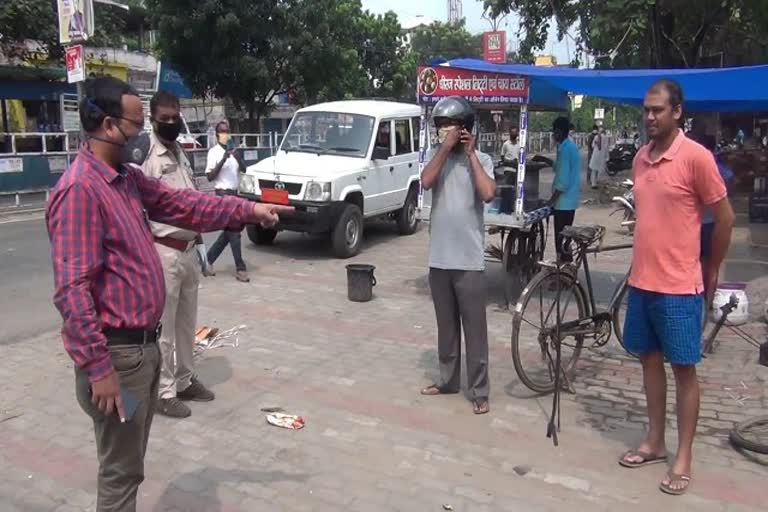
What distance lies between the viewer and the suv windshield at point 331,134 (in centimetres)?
1002

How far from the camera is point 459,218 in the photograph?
4.36 metres

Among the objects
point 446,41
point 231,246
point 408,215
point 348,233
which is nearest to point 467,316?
point 231,246

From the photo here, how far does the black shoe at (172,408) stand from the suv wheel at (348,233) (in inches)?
203

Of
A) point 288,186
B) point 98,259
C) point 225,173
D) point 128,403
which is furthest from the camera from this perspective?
point 288,186

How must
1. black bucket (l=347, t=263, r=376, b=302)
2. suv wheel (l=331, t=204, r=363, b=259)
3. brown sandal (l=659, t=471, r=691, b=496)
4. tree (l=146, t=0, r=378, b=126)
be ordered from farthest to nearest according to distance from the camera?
1. tree (l=146, t=0, r=378, b=126)
2. suv wheel (l=331, t=204, r=363, b=259)
3. black bucket (l=347, t=263, r=376, b=302)
4. brown sandal (l=659, t=471, r=691, b=496)

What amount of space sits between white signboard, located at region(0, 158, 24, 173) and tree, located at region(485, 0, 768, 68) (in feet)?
36.7

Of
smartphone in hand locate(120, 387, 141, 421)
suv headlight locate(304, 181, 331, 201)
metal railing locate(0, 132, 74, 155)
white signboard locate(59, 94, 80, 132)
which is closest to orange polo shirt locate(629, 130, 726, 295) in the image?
smartphone in hand locate(120, 387, 141, 421)

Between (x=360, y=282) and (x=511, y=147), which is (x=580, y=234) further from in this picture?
(x=511, y=147)

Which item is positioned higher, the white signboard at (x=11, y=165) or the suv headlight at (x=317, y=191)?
the white signboard at (x=11, y=165)

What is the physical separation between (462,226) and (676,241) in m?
1.38

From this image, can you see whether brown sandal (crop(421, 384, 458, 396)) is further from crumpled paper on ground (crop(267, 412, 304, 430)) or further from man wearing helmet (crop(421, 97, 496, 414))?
crumpled paper on ground (crop(267, 412, 304, 430))

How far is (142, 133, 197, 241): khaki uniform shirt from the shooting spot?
420cm

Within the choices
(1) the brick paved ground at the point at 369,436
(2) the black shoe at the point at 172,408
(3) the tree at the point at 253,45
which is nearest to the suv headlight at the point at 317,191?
(1) the brick paved ground at the point at 369,436

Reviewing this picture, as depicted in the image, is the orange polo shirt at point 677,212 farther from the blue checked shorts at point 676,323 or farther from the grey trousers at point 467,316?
the grey trousers at point 467,316
